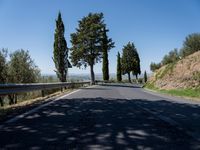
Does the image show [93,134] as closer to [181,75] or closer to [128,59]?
[181,75]

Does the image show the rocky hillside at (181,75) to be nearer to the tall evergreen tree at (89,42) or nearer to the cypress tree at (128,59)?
the tall evergreen tree at (89,42)

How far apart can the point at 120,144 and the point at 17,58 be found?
39090 mm

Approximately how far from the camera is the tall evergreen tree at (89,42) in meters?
68.6

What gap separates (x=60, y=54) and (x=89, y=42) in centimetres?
2136

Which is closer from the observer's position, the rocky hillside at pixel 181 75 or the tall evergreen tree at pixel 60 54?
the rocky hillside at pixel 181 75

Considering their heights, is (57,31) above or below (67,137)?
above

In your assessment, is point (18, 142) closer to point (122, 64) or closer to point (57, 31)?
point (57, 31)

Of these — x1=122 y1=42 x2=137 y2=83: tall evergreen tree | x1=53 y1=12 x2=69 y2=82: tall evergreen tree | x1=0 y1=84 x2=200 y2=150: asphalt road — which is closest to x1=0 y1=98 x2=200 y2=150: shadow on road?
x1=0 y1=84 x2=200 y2=150: asphalt road

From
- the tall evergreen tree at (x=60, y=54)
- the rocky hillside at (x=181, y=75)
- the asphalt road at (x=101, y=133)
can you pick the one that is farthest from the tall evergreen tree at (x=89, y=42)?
the asphalt road at (x=101, y=133)

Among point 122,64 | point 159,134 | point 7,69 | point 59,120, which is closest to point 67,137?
point 159,134

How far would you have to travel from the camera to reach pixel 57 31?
165ft

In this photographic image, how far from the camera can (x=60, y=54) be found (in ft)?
160

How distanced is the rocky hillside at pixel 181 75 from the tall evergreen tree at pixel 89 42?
3069cm

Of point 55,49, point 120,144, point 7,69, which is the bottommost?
point 120,144
